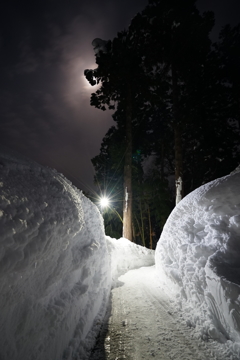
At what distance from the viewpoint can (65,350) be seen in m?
2.49

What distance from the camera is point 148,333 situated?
3027 millimetres

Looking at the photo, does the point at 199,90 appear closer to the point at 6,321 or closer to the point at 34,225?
the point at 34,225

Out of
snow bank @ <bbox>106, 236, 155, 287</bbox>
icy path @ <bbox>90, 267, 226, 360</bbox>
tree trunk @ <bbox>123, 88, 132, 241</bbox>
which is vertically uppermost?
tree trunk @ <bbox>123, 88, 132, 241</bbox>

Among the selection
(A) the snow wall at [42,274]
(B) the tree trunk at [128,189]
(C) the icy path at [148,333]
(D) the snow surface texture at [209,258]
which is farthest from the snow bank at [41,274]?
(B) the tree trunk at [128,189]

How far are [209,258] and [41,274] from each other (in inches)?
115

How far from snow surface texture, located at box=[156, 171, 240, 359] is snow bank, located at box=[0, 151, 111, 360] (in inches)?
76.7

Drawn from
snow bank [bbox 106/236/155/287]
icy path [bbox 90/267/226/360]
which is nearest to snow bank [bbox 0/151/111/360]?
icy path [bbox 90/267/226/360]

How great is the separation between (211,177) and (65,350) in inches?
540

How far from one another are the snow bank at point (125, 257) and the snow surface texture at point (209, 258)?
1.96 m

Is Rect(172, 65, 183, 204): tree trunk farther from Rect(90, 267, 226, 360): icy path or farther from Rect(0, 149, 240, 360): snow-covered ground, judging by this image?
Rect(90, 267, 226, 360): icy path

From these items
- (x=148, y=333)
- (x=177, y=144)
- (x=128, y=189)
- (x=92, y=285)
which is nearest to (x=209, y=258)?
(x=148, y=333)

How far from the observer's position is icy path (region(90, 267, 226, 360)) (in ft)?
8.46

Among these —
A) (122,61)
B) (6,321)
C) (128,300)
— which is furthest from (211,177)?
(6,321)

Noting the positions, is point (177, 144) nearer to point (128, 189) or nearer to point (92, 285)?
point (128, 189)
